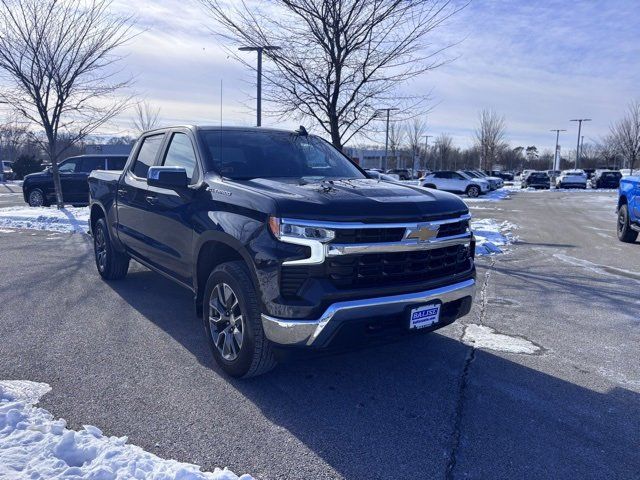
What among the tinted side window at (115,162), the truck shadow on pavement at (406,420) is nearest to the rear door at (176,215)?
the truck shadow on pavement at (406,420)

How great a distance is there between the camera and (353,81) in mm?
9227

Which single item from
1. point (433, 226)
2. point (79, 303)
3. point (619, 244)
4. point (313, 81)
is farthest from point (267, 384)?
point (619, 244)

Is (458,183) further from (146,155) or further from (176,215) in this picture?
(176,215)

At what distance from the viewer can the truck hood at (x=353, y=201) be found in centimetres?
326

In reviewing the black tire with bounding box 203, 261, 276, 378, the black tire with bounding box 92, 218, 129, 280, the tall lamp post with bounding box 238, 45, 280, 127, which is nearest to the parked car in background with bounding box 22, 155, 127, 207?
the tall lamp post with bounding box 238, 45, 280, 127

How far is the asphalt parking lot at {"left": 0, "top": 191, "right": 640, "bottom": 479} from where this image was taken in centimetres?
282

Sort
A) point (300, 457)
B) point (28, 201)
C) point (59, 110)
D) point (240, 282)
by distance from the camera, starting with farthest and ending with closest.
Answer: point (28, 201)
point (59, 110)
point (240, 282)
point (300, 457)

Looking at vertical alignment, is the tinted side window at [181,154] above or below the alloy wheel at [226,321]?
above

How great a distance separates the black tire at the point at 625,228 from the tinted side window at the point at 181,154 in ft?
30.6

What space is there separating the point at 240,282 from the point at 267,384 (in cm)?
80

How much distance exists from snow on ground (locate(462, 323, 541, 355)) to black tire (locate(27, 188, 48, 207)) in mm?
16726

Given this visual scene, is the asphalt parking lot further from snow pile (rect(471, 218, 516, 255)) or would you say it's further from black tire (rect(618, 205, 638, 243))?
black tire (rect(618, 205, 638, 243))

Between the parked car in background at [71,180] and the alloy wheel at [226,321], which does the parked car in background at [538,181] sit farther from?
the alloy wheel at [226,321]

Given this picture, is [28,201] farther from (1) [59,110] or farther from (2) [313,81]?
(2) [313,81]
